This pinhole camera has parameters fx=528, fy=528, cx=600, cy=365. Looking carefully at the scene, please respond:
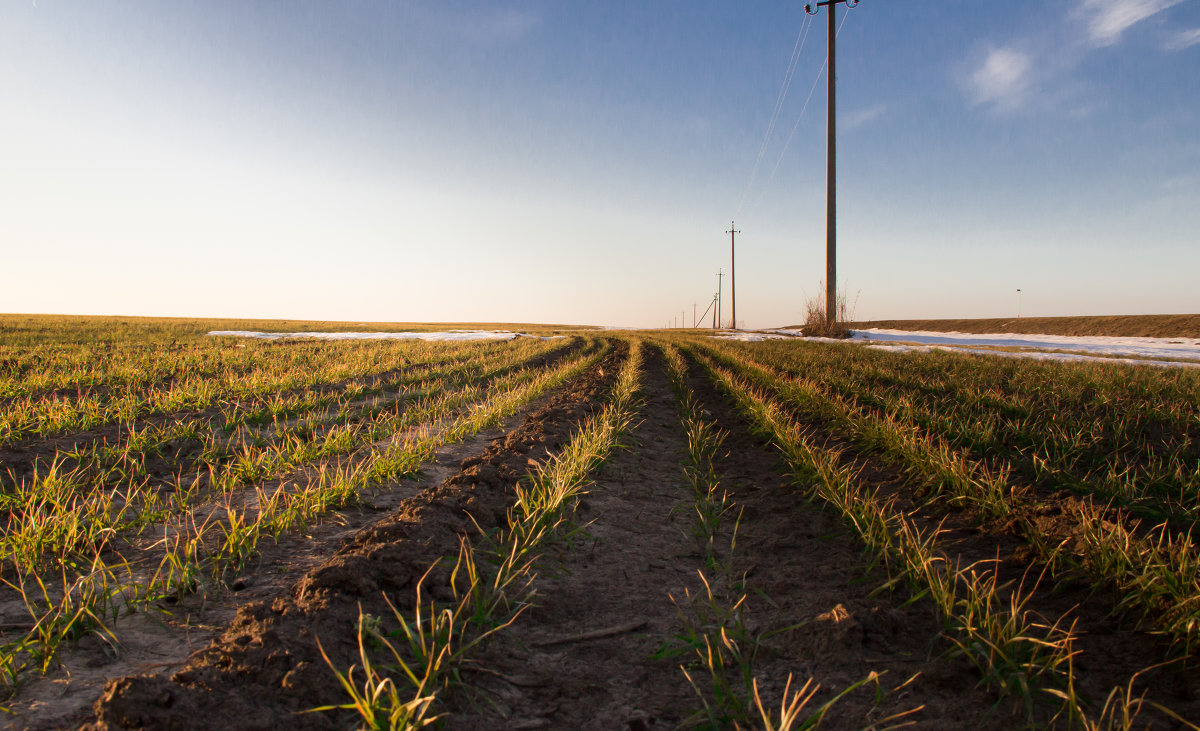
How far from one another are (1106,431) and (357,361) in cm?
1229

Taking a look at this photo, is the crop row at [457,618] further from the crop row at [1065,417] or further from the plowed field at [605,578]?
the crop row at [1065,417]

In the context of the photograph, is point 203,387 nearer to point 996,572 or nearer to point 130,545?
point 130,545

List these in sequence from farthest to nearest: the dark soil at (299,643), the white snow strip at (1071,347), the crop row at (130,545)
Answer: the white snow strip at (1071,347) < the crop row at (130,545) < the dark soil at (299,643)

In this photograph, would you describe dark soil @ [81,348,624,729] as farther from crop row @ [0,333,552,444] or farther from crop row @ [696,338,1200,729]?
crop row @ [0,333,552,444]

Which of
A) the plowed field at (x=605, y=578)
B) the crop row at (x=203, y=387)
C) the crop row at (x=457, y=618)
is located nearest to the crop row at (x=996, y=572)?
the plowed field at (x=605, y=578)

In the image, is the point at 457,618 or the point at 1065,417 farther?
the point at 1065,417

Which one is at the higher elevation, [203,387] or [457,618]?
[203,387]

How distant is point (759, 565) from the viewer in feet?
8.89

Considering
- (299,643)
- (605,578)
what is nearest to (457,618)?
(299,643)

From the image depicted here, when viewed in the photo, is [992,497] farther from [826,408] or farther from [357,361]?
[357,361]

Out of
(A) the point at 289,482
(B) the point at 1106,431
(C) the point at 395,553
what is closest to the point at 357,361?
(A) the point at 289,482

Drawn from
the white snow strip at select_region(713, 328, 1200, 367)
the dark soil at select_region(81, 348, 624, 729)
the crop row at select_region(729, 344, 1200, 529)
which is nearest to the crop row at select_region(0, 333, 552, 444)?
the dark soil at select_region(81, 348, 624, 729)

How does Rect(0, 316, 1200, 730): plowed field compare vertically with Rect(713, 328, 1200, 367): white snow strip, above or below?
below

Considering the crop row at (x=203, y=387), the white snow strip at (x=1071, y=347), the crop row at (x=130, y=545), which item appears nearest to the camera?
the crop row at (x=130, y=545)
